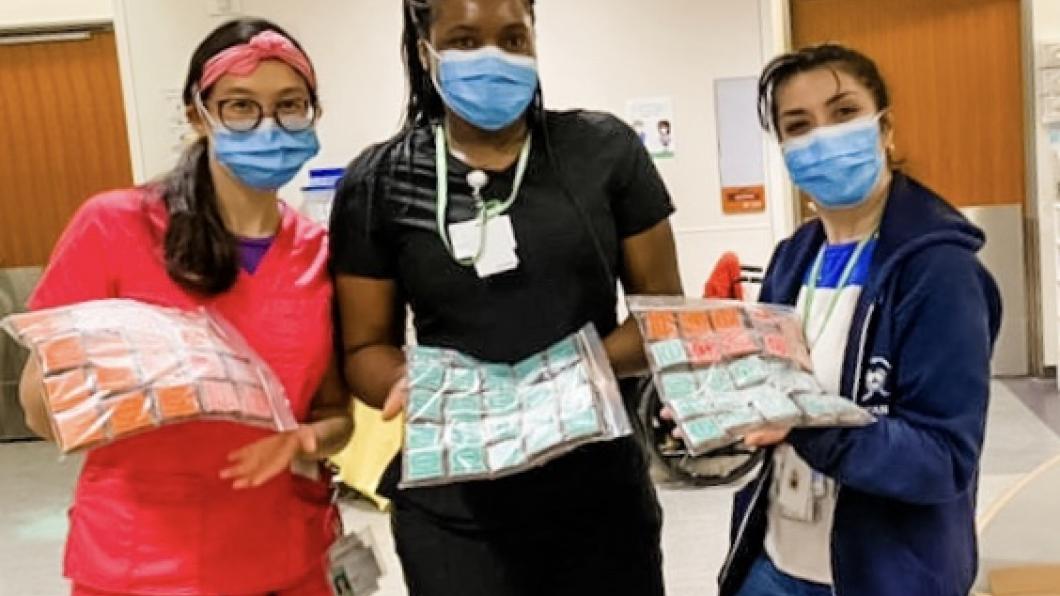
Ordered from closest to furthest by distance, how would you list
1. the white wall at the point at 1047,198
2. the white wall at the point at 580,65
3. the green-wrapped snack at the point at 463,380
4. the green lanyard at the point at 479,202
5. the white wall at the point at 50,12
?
the green-wrapped snack at the point at 463,380
the green lanyard at the point at 479,202
the white wall at the point at 580,65
the white wall at the point at 1047,198
the white wall at the point at 50,12

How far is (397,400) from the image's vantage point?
145cm

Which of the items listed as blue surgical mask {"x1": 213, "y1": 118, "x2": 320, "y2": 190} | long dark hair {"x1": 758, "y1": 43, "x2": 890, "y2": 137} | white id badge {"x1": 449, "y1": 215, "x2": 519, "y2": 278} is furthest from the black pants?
long dark hair {"x1": 758, "y1": 43, "x2": 890, "y2": 137}

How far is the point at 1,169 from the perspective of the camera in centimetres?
641

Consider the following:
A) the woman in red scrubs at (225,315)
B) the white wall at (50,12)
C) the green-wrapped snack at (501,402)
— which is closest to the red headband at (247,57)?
the woman in red scrubs at (225,315)

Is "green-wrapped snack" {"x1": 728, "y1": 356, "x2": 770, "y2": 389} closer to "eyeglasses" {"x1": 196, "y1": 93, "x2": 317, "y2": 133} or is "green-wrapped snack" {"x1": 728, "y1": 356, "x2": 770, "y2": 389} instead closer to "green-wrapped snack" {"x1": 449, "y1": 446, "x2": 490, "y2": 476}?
"green-wrapped snack" {"x1": 449, "y1": 446, "x2": 490, "y2": 476}

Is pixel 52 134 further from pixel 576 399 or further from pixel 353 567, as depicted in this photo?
pixel 576 399

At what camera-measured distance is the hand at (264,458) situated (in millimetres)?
1463

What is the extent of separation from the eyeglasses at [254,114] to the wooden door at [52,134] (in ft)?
16.4

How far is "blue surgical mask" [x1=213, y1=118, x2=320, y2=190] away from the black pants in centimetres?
50

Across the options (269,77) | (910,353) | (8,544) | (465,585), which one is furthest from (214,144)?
(8,544)

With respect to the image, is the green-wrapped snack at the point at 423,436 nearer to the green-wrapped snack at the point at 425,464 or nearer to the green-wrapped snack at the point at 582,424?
the green-wrapped snack at the point at 425,464

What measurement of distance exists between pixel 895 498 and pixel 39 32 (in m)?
5.90

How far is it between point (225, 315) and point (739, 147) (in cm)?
412

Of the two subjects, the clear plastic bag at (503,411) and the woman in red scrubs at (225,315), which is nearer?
the clear plastic bag at (503,411)
